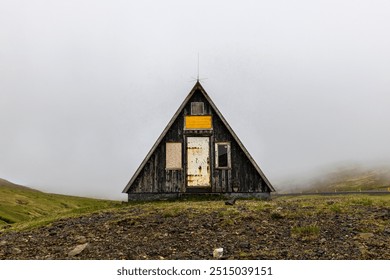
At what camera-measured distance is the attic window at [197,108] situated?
24547mm

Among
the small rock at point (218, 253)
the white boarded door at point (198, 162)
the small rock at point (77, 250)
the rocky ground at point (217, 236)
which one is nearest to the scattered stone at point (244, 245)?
the rocky ground at point (217, 236)

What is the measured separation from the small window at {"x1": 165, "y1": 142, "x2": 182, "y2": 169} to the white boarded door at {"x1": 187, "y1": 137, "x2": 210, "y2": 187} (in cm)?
69

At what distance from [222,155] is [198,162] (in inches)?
68.3

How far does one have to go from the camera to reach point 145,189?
23484mm

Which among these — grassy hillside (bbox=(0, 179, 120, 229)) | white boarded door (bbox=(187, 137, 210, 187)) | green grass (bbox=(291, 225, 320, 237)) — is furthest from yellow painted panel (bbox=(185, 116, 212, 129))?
green grass (bbox=(291, 225, 320, 237))

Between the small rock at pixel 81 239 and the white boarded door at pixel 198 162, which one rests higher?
the white boarded door at pixel 198 162

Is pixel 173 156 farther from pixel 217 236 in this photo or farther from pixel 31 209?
pixel 31 209

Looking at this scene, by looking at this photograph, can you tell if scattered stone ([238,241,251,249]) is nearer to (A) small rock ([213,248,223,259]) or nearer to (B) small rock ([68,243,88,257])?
(A) small rock ([213,248,223,259])

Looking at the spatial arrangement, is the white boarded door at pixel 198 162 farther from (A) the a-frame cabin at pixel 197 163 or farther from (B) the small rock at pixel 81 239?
(B) the small rock at pixel 81 239

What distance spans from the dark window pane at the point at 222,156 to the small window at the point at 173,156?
109 inches

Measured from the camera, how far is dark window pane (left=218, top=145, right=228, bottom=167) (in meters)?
24.0

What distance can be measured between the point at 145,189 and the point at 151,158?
7.05ft

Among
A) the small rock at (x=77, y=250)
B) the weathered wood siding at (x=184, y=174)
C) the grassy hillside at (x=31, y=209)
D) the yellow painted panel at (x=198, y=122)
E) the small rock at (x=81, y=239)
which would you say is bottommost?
the grassy hillside at (x=31, y=209)
